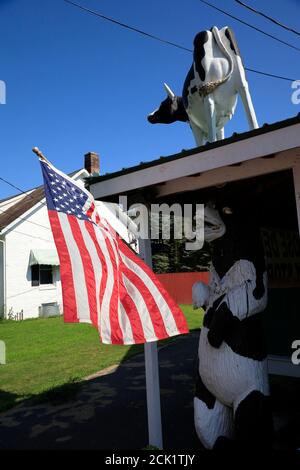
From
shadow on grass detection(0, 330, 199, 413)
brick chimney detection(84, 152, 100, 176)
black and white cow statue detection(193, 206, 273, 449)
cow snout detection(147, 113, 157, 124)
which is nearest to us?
black and white cow statue detection(193, 206, 273, 449)

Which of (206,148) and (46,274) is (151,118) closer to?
(206,148)

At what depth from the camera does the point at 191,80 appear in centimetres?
533

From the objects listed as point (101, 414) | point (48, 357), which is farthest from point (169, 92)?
point (48, 357)

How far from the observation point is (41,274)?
18.3 metres

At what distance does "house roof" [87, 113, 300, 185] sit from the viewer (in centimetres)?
261

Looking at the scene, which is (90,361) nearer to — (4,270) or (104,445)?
(104,445)

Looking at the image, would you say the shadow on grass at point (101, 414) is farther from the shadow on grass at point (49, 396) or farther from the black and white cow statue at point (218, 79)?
the black and white cow statue at point (218, 79)

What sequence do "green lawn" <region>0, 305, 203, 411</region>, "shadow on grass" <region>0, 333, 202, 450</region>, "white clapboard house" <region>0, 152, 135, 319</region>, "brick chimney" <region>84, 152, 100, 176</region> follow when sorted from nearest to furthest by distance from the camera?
"shadow on grass" <region>0, 333, 202, 450</region>, "green lawn" <region>0, 305, 203, 411</region>, "white clapboard house" <region>0, 152, 135, 319</region>, "brick chimney" <region>84, 152, 100, 176</region>

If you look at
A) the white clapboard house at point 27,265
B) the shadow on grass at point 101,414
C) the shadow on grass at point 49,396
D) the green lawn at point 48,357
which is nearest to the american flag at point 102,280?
the shadow on grass at point 101,414

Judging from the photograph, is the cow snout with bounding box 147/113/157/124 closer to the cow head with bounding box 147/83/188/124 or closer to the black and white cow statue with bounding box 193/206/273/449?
the cow head with bounding box 147/83/188/124

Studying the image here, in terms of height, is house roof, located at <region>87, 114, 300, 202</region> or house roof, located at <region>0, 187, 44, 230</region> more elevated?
house roof, located at <region>0, 187, 44, 230</region>

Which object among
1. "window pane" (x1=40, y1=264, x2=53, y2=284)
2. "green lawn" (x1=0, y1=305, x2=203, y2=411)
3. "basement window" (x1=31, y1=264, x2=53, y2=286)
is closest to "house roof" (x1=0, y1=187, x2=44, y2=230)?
"basement window" (x1=31, y1=264, x2=53, y2=286)

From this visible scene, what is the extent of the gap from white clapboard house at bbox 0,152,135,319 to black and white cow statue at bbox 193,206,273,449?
1348cm

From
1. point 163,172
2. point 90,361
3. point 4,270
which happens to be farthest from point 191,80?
point 4,270
